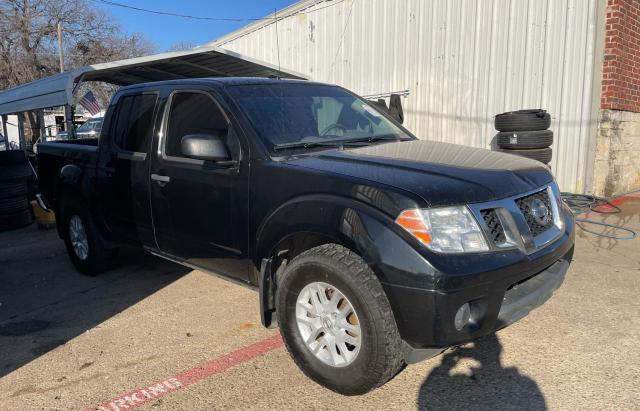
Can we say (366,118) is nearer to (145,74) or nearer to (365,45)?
(365,45)

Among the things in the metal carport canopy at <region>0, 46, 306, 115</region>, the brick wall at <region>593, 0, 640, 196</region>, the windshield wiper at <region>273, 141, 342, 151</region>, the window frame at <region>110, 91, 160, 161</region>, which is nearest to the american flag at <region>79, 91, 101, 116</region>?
the metal carport canopy at <region>0, 46, 306, 115</region>

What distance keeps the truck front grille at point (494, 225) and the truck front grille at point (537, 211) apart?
250 mm

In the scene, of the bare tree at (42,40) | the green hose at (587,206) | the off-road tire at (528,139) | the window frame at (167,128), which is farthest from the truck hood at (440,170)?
the bare tree at (42,40)

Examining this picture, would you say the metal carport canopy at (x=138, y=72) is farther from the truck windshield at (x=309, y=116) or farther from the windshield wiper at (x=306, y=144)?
the windshield wiper at (x=306, y=144)

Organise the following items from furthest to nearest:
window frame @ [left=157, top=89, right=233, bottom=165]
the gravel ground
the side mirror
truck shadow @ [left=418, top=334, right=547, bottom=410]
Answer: window frame @ [left=157, top=89, right=233, bottom=165] → the side mirror → the gravel ground → truck shadow @ [left=418, top=334, right=547, bottom=410]

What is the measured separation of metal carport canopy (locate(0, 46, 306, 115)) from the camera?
355 inches

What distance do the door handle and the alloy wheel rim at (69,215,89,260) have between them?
1629 mm

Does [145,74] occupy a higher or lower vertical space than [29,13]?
lower

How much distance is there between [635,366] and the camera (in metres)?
3.11

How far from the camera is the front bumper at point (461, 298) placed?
2.42 meters

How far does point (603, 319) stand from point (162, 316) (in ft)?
11.5

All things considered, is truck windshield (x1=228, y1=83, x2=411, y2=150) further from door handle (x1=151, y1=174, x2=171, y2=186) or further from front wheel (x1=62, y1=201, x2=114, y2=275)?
front wheel (x1=62, y1=201, x2=114, y2=275)

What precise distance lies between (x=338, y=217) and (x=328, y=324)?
643 millimetres

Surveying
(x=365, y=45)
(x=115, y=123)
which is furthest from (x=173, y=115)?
(x=365, y=45)
